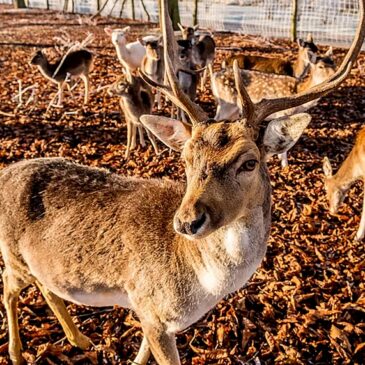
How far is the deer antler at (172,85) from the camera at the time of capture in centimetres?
271

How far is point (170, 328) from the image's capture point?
9.27 feet

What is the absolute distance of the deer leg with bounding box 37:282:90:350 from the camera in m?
3.58

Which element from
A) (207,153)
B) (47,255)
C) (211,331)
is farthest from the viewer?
(211,331)

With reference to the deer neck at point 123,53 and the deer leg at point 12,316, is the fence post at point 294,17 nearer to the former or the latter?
the deer neck at point 123,53

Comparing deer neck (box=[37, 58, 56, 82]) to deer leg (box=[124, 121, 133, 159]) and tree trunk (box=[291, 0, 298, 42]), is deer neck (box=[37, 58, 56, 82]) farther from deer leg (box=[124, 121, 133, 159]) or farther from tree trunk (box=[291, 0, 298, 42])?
tree trunk (box=[291, 0, 298, 42])

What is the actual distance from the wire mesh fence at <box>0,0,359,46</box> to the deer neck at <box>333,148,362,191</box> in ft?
38.1

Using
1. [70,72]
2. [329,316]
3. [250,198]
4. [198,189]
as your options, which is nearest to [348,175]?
[329,316]

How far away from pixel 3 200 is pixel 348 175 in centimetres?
347

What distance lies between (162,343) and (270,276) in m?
1.78

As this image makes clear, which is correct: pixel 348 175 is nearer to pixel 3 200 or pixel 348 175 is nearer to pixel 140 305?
pixel 140 305

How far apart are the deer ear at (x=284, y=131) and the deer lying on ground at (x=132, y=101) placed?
4.08 metres

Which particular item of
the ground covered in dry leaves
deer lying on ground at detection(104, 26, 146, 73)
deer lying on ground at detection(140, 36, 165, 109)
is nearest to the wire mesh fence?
deer lying on ground at detection(104, 26, 146, 73)

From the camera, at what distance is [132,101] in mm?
6641

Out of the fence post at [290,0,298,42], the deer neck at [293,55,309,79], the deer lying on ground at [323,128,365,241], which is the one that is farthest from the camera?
the fence post at [290,0,298,42]
